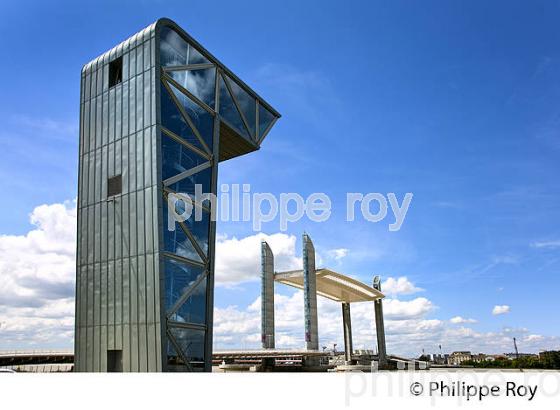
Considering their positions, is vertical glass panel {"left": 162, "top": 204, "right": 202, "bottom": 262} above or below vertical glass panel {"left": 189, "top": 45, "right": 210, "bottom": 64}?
below

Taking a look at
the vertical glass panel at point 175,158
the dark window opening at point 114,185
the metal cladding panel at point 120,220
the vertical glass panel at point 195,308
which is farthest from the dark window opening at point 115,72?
the vertical glass panel at point 195,308

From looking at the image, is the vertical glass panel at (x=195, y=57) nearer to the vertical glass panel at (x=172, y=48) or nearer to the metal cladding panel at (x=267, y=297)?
the vertical glass panel at (x=172, y=48)

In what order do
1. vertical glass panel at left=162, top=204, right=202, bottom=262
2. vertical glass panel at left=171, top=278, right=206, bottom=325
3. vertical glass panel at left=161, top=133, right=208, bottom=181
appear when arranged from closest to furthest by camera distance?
vertical glass panel at left=162, top=204, right=202, bottom=262 < vertical glass panel at left=171, top=278, right=206, bottom=325 < vertical glass panel at left=161, top=133, right=208, bottom=181

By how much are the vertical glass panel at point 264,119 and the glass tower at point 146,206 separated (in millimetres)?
7137

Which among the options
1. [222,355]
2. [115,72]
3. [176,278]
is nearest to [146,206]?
[176,278]

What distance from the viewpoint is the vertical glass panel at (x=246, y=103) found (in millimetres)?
37469

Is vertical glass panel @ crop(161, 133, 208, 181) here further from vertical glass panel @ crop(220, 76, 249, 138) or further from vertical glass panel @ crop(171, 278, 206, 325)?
vertical glass panel @ crop(171, 278, 206, 325)

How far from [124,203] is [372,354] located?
106702 mm

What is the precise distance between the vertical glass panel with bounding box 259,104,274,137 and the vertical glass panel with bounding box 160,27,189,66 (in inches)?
399

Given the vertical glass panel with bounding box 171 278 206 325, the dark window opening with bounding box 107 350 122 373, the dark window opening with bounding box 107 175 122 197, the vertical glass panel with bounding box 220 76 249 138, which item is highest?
the vertical glass panel with bounding box 220 76 249 138

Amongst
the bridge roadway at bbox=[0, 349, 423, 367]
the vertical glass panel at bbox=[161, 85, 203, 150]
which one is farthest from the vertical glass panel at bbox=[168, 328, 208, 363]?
the bridge roadway at bbox=[0, 349, 423, 367]

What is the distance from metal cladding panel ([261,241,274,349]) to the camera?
271ft
